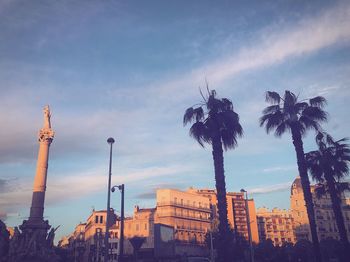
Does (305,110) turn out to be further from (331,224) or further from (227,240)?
A: (331,224)

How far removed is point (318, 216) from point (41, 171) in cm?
8191

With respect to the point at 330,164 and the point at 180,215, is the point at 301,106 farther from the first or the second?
the point at 180,215

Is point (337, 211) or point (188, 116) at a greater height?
point (188, 116)

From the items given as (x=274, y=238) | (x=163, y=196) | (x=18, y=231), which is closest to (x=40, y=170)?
(x=18, y=231)

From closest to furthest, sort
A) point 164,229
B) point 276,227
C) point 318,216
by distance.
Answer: point 164,229 < point 318,216 < point 276,227

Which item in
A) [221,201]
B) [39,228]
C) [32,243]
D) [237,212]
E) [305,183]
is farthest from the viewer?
[237,212]

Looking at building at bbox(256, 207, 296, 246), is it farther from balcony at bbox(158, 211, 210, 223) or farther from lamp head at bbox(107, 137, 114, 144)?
lamp head at bbox(107, 137, 114, 144)

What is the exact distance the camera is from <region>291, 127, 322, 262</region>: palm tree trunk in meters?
22.6

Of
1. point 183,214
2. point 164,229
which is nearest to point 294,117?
point 164,229

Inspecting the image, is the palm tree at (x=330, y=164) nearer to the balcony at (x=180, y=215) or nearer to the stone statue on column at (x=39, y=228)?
the stone statue on column at (x=39, y=228)

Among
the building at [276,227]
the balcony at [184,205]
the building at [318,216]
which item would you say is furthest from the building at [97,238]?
the building at [318,216]

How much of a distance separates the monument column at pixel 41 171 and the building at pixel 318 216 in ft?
246

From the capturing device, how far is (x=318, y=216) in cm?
9288

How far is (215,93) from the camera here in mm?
25281
